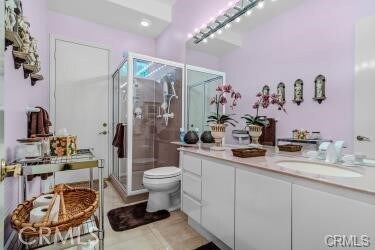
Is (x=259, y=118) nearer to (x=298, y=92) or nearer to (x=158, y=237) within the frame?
(x=298, y=92)

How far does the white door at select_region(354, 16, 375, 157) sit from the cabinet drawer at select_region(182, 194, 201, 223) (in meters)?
1.23

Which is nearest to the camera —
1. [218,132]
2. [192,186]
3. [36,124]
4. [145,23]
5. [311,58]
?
[311,58]

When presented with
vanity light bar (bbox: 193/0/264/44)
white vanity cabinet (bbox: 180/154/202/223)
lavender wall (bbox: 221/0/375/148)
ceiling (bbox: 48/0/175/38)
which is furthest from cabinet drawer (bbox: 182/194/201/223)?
ceiling (bbox: 48/0/175/38)

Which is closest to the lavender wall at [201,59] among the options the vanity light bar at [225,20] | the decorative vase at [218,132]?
the vanity light bar at [225,20]

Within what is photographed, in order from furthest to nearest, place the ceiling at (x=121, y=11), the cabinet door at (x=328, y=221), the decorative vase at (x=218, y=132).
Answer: the ceiling at (x=121, y=11), the decorative vase at (x=218, y=132), the cabinet door at (x=328, y=221)

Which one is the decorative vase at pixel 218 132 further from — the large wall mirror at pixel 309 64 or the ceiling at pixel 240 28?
the ceiling at pixel 240 28

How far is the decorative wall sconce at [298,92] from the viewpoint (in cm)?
154

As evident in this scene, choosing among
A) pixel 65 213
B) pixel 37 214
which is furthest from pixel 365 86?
pixel 37 214

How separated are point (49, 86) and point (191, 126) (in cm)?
219

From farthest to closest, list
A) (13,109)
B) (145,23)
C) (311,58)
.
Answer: (145,23)
(311,58)
(13,109)

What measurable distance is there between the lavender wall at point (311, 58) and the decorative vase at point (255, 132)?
0.53ft

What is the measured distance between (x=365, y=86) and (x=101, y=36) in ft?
11.5

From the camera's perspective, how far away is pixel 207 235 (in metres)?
1.65

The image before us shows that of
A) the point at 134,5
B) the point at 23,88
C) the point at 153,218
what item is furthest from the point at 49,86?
the point at 153,218
